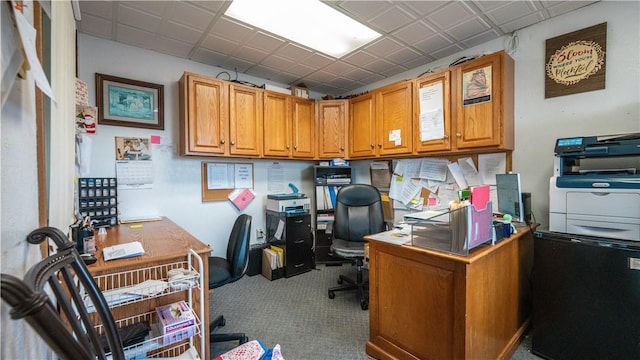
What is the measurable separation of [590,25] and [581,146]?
1104 millimetres

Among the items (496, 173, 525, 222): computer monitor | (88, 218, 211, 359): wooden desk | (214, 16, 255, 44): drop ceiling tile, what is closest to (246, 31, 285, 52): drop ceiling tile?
(214, 16, 255, 44): drop ceiling tile

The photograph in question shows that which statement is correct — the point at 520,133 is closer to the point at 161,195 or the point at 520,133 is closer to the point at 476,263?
the point at 476,263

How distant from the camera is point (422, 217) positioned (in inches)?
62.6

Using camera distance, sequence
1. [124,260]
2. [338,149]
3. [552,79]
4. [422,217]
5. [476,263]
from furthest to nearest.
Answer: [338,149] < [552,79] < [422,217] < [476,263] < [124,260]

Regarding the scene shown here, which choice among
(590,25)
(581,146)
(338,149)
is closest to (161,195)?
(338,149)

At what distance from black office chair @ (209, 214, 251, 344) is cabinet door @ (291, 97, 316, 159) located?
1472 millimetres

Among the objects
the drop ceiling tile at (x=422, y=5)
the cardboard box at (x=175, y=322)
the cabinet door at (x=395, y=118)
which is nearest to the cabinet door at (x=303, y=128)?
the cabinet door at (x=395, y=118)

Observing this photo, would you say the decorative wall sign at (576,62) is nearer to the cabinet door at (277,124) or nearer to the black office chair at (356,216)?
the black office chair at (356,216)

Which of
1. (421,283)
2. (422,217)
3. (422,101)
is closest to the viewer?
(421,283)

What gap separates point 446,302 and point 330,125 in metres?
2.57

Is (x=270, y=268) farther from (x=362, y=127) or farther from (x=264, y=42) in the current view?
(x=264, y=42)

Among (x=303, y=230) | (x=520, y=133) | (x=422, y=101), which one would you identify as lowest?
(x=303, y=230)

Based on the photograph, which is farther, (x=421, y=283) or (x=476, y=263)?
(x=421, y=283)

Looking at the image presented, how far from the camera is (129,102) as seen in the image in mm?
2500
